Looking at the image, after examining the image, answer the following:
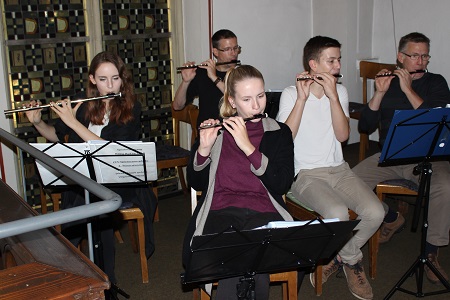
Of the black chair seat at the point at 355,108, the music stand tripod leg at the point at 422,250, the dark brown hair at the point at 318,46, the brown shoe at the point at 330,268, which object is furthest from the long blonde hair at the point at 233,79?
the black chair seat at the point at 355,108

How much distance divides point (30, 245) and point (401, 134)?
6.01 ft

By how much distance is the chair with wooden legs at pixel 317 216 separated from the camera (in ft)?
10.5

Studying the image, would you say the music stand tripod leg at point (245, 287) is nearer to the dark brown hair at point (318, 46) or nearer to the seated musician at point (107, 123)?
the seated musician at point (107, 123)

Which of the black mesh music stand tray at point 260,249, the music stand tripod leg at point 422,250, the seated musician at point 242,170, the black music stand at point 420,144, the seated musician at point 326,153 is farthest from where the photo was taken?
the seated musician at point 326,153

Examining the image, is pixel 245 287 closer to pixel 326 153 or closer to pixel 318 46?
pixel 326 153

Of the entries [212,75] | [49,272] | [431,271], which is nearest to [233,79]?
[212,75]

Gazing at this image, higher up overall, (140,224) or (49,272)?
(49,272)

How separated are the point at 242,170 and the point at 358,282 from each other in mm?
982

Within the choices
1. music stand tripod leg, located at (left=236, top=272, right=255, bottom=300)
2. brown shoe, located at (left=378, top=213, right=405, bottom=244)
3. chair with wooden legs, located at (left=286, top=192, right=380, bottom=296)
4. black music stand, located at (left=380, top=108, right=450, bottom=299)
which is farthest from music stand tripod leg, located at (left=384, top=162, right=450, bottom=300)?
music stand tripod leg, located at (left=236, top=272, right=255, bottom=300)

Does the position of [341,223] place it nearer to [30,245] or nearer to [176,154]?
[30,245]

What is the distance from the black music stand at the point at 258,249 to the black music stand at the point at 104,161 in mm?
753

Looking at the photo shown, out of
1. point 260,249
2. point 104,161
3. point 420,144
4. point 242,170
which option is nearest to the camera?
point 260,249

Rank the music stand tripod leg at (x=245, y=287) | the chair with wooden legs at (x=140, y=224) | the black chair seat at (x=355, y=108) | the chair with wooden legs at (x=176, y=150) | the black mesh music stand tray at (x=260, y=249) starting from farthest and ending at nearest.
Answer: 1. the black chair seat at (x=355, y=108)
2. the chair with wooden legs at (x=176, y=150)
3. the chair with wooden legs at (x=140, y=224)
4. the music stand tripod leg at (x=245, y=287)
5. the black mesh music stand tray at (x=260, y=249)

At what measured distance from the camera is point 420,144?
3000mm
